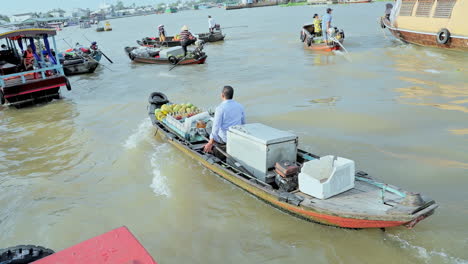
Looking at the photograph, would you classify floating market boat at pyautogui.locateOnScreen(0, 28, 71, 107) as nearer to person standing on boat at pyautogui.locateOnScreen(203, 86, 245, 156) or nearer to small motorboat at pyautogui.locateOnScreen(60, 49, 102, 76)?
small motorboat at pyautogui.locateOnScreen(60, 49, 102, 76)

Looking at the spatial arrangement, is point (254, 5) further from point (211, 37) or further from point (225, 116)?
point (225, 116)

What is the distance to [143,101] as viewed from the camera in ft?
44.0

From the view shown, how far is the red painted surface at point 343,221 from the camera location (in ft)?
14.1

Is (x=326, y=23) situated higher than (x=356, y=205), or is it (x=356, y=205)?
(x=326, y=23)

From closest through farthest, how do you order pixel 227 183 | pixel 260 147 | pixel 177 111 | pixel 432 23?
pixel 260 147 → pixel 227 183 → pixel 177 111 → pixel 432 23

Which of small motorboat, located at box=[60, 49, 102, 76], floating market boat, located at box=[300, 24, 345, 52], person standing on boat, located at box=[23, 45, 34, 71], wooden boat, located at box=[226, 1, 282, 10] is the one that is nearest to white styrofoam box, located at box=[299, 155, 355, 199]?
person standing on boat, located at box=[23, 45, 34, 71]

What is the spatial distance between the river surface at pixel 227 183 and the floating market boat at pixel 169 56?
344 cm

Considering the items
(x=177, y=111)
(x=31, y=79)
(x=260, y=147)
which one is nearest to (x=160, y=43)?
(x=31, y=79)

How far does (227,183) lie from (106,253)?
4309mm

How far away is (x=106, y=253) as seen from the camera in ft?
8.16

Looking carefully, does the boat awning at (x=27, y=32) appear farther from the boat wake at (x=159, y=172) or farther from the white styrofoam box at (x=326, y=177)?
the white styrofoam box at (x=326, y=177)

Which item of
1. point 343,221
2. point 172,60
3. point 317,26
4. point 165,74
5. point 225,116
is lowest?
point 165,74

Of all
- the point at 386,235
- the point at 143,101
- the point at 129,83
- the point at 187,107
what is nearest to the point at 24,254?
the point at 386,235

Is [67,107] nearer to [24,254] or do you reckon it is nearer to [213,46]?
[24,254]
